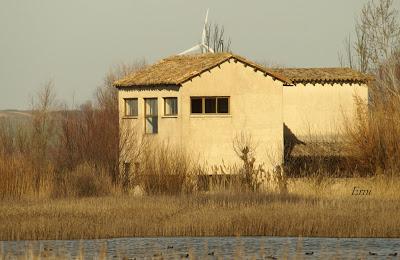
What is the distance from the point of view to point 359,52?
5884 cm

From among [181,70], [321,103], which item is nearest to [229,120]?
[181,70]

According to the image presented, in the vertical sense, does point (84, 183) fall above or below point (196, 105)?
below

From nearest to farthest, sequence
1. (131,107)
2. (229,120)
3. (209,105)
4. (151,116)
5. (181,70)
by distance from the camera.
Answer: (229,120), (209,105), (151,116), (181,70), (131,107)

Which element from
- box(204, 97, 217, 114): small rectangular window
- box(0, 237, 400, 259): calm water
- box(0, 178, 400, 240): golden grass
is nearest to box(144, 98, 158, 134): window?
box(204, 97, 217, 114): small rectangular window

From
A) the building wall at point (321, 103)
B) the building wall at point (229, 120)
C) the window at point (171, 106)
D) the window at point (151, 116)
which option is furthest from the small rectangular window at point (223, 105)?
the building wall at point (321, 103)

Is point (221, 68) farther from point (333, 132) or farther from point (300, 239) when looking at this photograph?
point (300, 239)

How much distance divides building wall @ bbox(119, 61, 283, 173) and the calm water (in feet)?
59.7

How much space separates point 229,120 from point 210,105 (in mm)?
1343

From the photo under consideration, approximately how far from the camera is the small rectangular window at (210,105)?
44000 millimetres

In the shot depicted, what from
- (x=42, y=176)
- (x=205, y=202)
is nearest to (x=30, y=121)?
(x=42, y=176)

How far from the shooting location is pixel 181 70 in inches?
1763

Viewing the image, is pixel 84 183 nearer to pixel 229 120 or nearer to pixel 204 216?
pixel 229 120

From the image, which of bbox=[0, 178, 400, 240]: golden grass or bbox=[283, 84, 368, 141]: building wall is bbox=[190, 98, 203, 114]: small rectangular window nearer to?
bbox=[283, 84, 368, 141]: building wall

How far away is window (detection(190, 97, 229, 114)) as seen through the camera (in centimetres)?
4381
